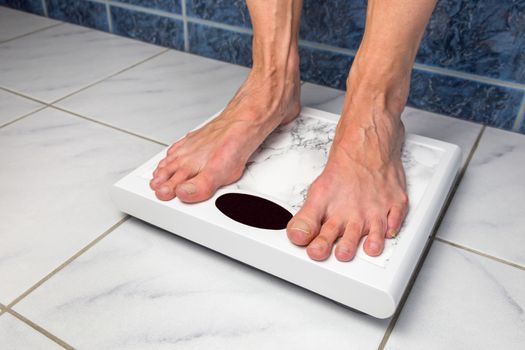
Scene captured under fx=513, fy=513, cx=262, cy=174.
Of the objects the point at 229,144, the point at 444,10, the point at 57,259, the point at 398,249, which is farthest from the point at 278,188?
the point at 444,10

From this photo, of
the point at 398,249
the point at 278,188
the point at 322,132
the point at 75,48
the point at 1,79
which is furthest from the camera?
the point at 75,48

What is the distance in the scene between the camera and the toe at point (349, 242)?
25.3 inches

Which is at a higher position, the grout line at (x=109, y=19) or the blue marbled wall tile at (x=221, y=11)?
the blue marbled wall tile at (x=221, y=11)

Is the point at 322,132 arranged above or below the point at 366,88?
below

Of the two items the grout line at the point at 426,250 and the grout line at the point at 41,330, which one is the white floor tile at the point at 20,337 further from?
the grout line at the point at 426,250

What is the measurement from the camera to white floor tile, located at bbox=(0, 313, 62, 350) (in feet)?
2.04

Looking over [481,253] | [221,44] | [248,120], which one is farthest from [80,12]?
[481,253]

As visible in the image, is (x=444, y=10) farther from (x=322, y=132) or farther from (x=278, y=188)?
(x=278, y=188)

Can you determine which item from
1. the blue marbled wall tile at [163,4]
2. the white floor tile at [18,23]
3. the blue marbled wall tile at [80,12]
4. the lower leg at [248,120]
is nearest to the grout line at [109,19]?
the blue marbled wall tile at [80,12]

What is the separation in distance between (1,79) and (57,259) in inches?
30.0

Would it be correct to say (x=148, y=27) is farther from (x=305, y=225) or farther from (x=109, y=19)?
(x=305, y=225)

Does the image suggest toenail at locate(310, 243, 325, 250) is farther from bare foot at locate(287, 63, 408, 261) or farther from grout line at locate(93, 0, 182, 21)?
grout line at locate(93, 0, 182, 21)

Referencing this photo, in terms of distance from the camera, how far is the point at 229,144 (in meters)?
0.81

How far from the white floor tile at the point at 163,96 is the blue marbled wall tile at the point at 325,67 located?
0.17 metres
